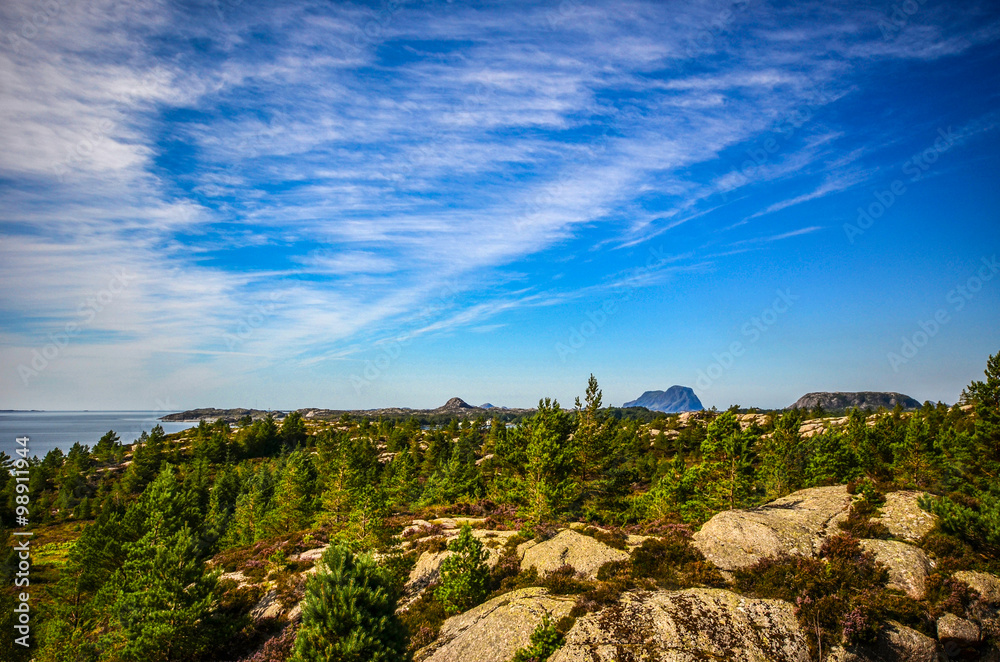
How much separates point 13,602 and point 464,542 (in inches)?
1837

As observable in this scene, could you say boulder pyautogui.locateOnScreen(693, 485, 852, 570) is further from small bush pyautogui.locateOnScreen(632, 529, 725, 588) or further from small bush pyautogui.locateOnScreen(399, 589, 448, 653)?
small bush pyautogui.locateOnScreen(399, 589, 448, 653)

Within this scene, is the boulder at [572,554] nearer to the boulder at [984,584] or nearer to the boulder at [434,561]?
the boulder at [434,561]

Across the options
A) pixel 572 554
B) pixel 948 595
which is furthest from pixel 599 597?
pixel 948 595

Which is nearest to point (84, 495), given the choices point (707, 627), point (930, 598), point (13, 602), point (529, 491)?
point (13, 602)

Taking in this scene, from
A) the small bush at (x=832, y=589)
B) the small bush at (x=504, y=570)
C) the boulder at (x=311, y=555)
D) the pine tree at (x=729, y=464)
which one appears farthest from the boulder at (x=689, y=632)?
the boulder at (x=311, y=555)

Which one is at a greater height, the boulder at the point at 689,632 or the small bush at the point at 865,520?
the small bush at the point at 865,520

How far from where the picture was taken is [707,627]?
18.5m

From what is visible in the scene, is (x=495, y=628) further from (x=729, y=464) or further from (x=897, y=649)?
(x=729, y=464)

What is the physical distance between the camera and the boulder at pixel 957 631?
784 inches

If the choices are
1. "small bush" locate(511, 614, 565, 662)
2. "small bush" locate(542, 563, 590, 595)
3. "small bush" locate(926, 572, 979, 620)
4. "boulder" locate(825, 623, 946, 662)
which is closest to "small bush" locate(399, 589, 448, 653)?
"small bush" locate(511, 614, 565, 662)

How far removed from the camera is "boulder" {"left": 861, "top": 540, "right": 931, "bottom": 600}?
22.4 metres

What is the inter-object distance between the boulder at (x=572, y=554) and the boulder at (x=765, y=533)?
5.26 m

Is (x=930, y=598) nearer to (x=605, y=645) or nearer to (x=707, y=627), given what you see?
(x=707, y=627)

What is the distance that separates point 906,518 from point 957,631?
9195 mm
